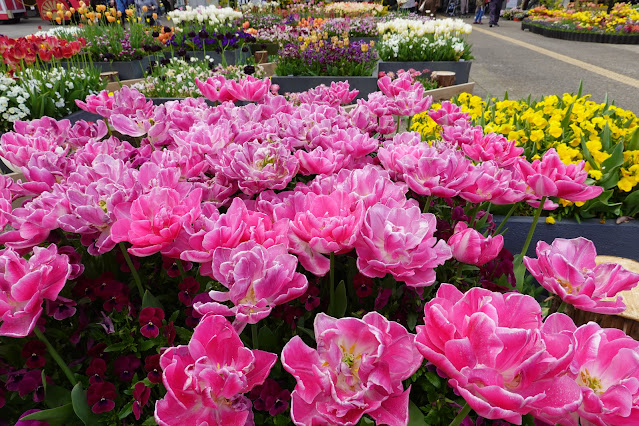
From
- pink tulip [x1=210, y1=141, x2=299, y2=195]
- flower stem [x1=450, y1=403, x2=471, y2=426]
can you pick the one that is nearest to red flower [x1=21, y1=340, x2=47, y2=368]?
pink tulip [x1=210, y1=141, x2=299, y2=195]

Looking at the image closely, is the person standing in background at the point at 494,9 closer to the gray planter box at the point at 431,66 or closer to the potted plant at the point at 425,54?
the potted plant at the point at 425,54

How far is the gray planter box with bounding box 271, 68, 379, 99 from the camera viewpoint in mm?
5875

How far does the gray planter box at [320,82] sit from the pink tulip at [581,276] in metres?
5.22

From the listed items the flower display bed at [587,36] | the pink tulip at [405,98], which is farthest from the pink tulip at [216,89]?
the flower display bed at [587,36]

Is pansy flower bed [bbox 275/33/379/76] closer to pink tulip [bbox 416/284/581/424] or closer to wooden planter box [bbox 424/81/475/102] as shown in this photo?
wooden planter box [bbox 424/81/475/102]

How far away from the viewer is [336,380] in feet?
2.17

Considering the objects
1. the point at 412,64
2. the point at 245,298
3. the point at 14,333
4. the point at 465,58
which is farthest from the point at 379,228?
the point at 465,58

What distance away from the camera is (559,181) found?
3.69 feet

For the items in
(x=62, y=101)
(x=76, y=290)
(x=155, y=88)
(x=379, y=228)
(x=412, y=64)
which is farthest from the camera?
(x=412, y=64)

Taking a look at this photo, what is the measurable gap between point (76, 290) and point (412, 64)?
6.55 metres

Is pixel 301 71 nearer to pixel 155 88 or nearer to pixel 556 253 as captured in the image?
pixel 155 88

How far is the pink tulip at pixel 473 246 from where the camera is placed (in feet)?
3.15

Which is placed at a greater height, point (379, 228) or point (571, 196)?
point (379, 228)

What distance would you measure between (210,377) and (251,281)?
167 mm
